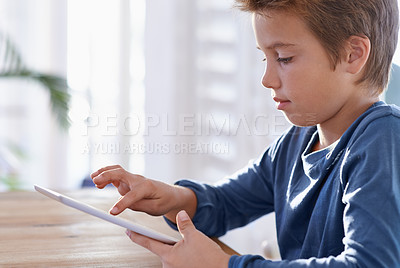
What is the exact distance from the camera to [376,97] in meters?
0.86

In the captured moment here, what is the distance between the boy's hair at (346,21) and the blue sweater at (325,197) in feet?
0.28

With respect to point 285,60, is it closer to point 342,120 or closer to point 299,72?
point 299,72

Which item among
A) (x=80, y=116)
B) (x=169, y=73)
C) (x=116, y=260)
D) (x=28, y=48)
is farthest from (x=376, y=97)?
(x=28, y=48)

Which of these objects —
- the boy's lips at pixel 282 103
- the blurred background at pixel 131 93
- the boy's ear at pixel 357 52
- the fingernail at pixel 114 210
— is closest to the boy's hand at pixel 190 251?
the fingernail at pixel 114 210

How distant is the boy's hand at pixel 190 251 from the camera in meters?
0.67

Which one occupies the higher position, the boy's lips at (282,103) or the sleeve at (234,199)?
the boy's lips at (282,103)

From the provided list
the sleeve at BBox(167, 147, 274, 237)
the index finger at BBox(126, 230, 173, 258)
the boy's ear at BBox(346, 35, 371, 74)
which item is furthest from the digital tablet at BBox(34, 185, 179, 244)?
the boy's ear at BBox(346, 35, 371, 74)

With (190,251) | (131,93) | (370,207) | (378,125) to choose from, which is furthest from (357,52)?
(131,93)

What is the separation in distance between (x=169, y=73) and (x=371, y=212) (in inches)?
83.6

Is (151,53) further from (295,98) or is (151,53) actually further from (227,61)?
(295,98)

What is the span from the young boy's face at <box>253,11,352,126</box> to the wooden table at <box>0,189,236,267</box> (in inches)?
10.2

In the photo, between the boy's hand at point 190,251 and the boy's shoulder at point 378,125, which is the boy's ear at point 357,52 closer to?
the boy's shoulder at point 378,125

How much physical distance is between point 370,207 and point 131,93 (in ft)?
8.67

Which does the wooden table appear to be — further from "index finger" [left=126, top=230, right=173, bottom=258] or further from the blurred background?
the blurred background
